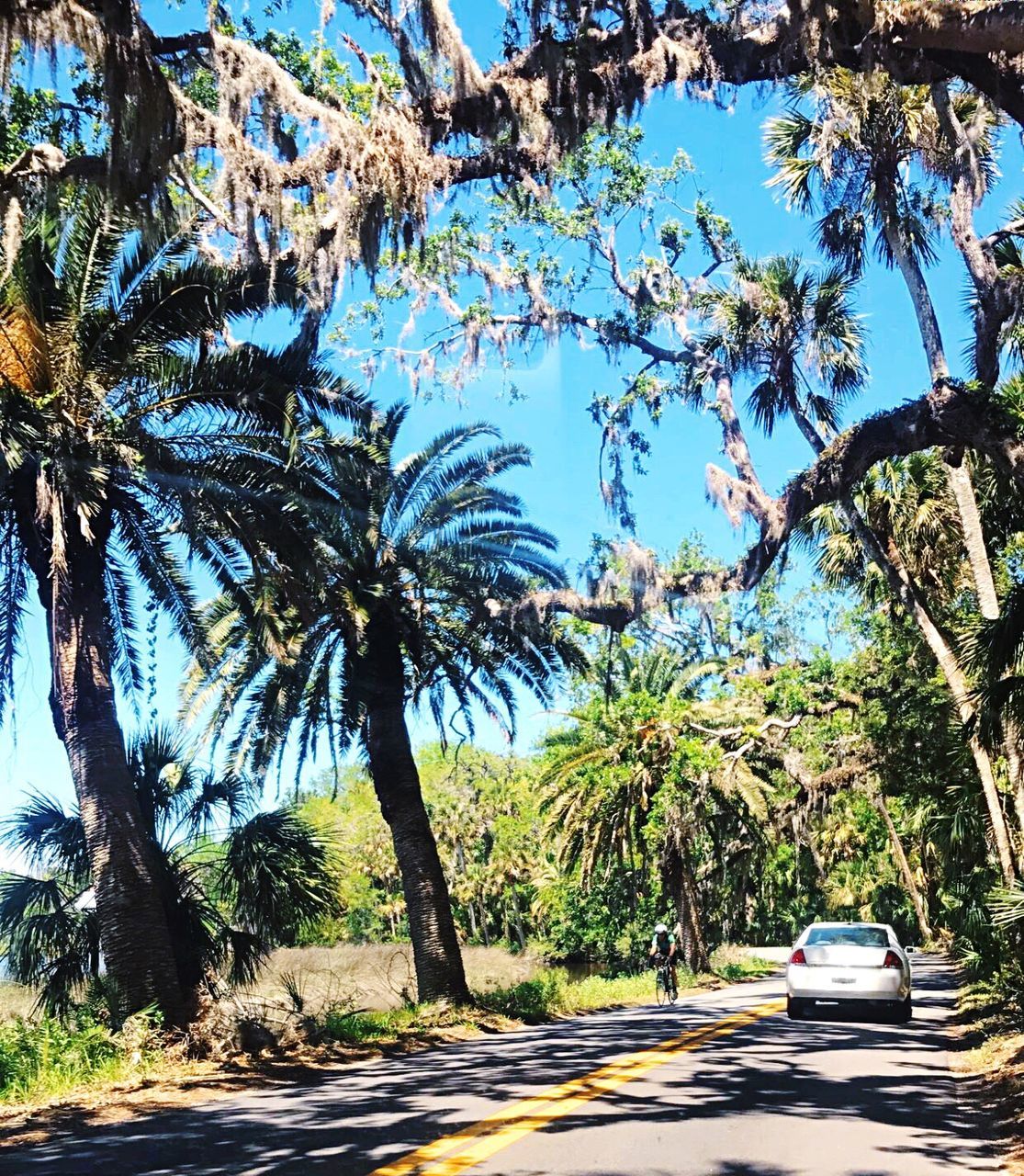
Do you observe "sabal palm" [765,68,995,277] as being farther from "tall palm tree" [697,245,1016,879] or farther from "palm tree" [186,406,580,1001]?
"palm tree" [186,406,580,1001]

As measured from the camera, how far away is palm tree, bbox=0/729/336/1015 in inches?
605

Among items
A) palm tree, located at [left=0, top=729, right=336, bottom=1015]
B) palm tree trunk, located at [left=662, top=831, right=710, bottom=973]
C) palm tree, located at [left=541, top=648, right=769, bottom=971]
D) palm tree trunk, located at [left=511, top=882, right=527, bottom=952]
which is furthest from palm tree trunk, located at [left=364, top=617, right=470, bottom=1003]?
palm tree trunk, located at [left=511, top=882, right=527, bottom=952]

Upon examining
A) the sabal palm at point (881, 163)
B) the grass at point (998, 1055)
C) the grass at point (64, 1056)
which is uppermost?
the sabal palm at point (881, 163)

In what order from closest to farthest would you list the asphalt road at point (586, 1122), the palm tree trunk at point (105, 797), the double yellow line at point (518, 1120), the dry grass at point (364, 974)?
1. the double yellow line at point (518, 1120)
2. the asphalt road at point (586, 1122)
3. the palm tree trunk at point (105, 797)
4. the dry grass at point (364, 974)

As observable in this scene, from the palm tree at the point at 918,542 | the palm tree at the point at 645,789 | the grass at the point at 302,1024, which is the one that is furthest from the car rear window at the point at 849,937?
the palm tree at the point at 645,789

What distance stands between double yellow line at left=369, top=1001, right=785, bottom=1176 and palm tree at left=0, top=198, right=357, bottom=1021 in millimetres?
5188

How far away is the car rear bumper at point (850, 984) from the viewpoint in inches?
704

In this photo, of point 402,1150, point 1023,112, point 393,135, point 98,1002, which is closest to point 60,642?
point 98,1002

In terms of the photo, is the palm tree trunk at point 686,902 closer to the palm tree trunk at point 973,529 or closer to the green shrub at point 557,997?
the green shrub at point 557,997

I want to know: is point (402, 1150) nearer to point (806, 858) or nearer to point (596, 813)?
point (596, 813)

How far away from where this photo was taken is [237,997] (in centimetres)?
1480

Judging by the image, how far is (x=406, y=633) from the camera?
21031 millimetres

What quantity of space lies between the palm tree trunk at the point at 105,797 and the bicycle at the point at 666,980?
13.5 m

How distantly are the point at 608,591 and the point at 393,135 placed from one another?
936cm
